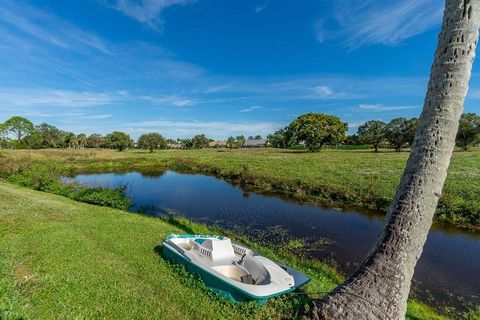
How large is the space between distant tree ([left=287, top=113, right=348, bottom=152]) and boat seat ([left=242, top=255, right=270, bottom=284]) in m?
64.4

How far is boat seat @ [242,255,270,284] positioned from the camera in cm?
668

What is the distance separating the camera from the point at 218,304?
6.24m

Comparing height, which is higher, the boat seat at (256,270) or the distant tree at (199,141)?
the distant tree at (199,141)

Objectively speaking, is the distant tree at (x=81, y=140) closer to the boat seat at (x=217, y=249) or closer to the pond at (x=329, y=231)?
the pond at (x=329, y=231)

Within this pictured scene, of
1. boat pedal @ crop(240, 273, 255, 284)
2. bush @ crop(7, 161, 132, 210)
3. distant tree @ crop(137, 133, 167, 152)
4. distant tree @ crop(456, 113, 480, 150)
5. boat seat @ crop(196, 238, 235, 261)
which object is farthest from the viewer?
distant tree @ crop(137, 133, 167, 152)

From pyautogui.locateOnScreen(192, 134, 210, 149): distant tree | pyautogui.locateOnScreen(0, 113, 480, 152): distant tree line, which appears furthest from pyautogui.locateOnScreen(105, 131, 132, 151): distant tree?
pyautogui.locateOnScreen(192, 134, 210, 149): distant tree

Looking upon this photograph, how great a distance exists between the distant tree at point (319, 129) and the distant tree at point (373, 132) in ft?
32.2

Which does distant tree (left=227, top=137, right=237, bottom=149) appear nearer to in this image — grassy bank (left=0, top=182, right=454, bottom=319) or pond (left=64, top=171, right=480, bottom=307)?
pond (left=64, top=171, right=480, bottom=307)

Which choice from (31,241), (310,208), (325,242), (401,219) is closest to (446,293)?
(325,242)

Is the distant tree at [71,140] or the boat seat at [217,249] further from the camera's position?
the distant tree at [71,140]

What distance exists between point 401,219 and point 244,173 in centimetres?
3016

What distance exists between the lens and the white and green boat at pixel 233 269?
238 inches

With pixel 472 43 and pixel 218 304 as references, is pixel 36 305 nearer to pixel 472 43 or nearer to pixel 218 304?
pixel 218 304

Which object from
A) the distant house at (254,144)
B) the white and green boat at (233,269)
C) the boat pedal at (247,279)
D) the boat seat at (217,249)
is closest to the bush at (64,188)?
the white and green boat at (233,269)
